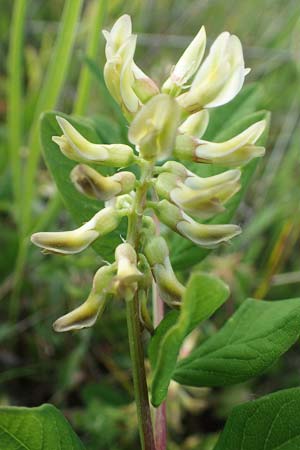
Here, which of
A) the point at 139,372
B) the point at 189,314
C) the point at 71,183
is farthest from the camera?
the point at 71,183

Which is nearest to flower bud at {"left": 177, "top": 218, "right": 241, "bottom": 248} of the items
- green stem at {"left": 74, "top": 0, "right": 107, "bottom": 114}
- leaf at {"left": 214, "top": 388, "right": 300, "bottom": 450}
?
leaf at {"left": 214, "top": 388, "right": 300, "bottom": 450}

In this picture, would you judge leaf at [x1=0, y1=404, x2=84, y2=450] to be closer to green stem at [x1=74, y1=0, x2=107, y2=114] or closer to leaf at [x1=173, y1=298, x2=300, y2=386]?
leaf at [x1=173, y1=298, x2=300, y2=386]

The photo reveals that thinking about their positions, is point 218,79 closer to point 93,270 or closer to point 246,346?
point 246,346

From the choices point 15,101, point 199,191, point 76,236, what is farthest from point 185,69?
point 15,101

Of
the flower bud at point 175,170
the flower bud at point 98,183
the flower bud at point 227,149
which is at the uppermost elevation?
the flower bud at point 227,149

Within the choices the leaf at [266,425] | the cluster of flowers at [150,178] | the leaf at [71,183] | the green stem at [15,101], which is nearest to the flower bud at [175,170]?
the cluster of flowers at [150,178]

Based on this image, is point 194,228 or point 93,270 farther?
point 93,270

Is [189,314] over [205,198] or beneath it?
beneath

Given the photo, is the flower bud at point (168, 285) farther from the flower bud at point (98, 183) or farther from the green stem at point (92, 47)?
the green stem at point (92, 47)
